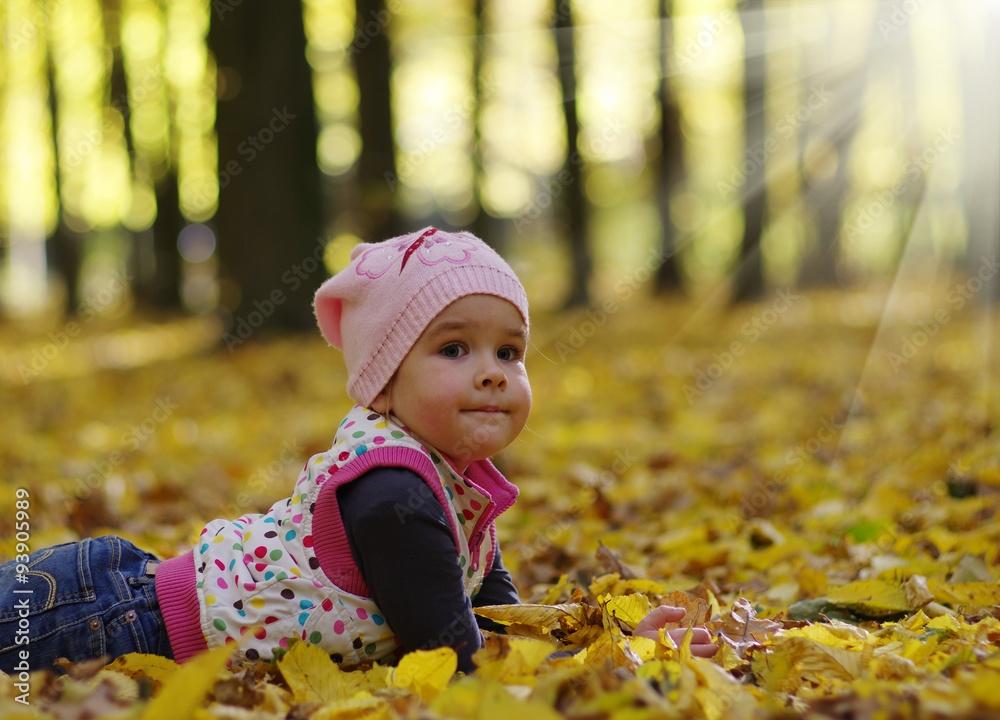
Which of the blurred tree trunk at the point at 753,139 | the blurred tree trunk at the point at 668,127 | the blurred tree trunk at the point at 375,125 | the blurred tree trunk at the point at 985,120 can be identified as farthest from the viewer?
the blurred tree trunk at the point at 753,139

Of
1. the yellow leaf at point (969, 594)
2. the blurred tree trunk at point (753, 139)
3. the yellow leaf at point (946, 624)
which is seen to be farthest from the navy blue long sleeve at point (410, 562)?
the blurred tree trunk at point (753, 139)

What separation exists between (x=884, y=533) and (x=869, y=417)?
9.41ft

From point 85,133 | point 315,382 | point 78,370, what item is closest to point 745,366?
point 315,382

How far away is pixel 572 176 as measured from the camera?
45.3ft

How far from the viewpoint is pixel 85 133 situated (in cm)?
2255

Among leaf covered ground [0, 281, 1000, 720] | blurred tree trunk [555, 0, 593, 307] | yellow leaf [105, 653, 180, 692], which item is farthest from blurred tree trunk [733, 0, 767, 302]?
yellow leaf [105, 653, 180, 692]

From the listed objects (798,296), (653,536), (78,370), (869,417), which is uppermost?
(653,536)

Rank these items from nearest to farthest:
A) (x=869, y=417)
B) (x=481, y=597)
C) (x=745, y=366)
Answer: (x=481, y=597) < (x=869, y=417) < (x=745, y=366)

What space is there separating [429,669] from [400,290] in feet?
2.56

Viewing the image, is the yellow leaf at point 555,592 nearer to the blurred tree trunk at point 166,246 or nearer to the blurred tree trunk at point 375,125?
the blurred tree trunk at point 375,125

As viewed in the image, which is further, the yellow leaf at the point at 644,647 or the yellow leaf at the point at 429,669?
the yellow leaf at the point at 644,647

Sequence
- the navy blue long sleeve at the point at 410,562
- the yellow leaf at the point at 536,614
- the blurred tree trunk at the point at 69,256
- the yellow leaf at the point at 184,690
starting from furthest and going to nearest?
1. the blurred tree trunk at the point at 69,256
2. the yellow leaf at the point at 536,614
3. the navy blue long sleeve at the point at 410,562
4. the yellow leaf at the point at 184,690

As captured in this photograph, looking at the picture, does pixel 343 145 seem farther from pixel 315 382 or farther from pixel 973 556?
pixel 973 556

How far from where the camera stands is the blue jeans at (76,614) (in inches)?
77.7
